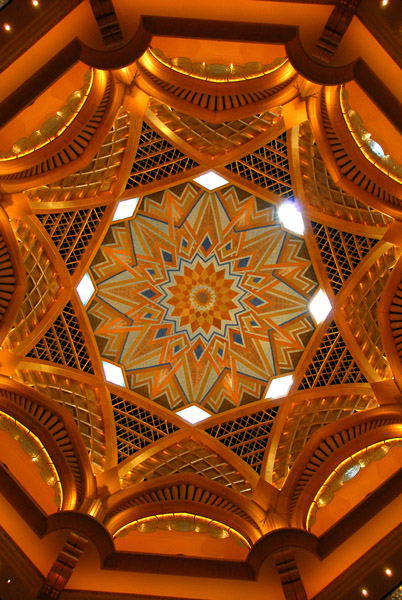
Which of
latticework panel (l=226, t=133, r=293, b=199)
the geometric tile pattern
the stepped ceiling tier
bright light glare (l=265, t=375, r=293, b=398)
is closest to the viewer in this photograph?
the stepped ceiling tier

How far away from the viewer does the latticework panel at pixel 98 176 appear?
15805mm

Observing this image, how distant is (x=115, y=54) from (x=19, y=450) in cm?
968

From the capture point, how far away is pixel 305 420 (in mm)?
17562

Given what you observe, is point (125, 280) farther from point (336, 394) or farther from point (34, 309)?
point (336, 394)

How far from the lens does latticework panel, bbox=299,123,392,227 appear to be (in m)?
16.1

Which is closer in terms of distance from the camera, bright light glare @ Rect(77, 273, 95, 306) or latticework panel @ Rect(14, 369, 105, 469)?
latticework panel @ Rect(14, 369, 105, 469)

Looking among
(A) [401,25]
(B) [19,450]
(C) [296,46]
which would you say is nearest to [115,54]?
(C) [296,46]

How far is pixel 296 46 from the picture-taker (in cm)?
1150

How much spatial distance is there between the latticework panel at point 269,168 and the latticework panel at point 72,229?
409cm

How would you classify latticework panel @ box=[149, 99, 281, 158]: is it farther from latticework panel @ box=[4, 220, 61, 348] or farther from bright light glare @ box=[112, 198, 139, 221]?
latticework panel @ box=[4, 220, 61, 348]

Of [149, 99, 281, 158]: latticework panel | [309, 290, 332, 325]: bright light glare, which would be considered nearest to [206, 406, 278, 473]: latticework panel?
[309, 290, 332, 325]: bright light glare

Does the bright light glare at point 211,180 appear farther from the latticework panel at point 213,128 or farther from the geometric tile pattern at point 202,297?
the latticework panel at point 213,128

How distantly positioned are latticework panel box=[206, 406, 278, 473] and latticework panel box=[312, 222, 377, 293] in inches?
168

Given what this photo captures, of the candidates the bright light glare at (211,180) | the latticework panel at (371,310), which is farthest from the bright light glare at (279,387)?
the bright light glare at (211,180)
